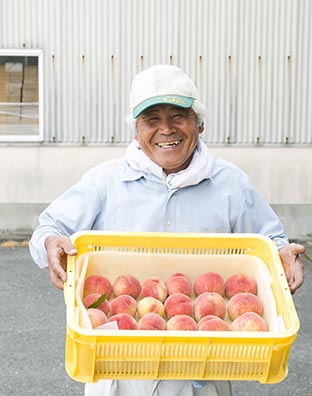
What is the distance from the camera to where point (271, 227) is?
3242 millimetres

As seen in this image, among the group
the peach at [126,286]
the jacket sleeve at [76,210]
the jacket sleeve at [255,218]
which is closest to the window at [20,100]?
the jacket sleeve at [76,210]

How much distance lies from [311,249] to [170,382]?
23.1 ft

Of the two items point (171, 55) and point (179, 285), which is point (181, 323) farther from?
point (171, 55)

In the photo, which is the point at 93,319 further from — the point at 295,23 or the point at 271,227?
the point at 295,23

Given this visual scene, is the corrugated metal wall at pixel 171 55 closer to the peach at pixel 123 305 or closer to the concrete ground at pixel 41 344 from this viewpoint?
the concrete ground at pixel 41 344

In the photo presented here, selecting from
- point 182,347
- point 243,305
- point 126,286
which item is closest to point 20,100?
point 126,286

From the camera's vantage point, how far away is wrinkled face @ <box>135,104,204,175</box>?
3.03 meters

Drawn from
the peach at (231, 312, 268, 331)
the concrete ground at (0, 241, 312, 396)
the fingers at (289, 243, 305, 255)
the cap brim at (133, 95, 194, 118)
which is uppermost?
the cap brim at (133, 95, 194, 118)

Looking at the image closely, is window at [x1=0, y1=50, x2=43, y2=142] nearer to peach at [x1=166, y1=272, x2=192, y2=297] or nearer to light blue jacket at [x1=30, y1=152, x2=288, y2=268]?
light blue jacket at [x1=30, y1=152, x2=288, y2=268]

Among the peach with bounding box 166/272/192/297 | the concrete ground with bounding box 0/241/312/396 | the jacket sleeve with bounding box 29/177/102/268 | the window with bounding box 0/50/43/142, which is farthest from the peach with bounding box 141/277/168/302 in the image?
the window with bounding box 0/50/43/142

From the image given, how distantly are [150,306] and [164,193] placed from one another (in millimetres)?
501

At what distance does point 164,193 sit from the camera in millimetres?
3145

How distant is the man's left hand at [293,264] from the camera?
2.83 m

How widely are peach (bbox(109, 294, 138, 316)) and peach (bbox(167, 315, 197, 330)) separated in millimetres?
156
